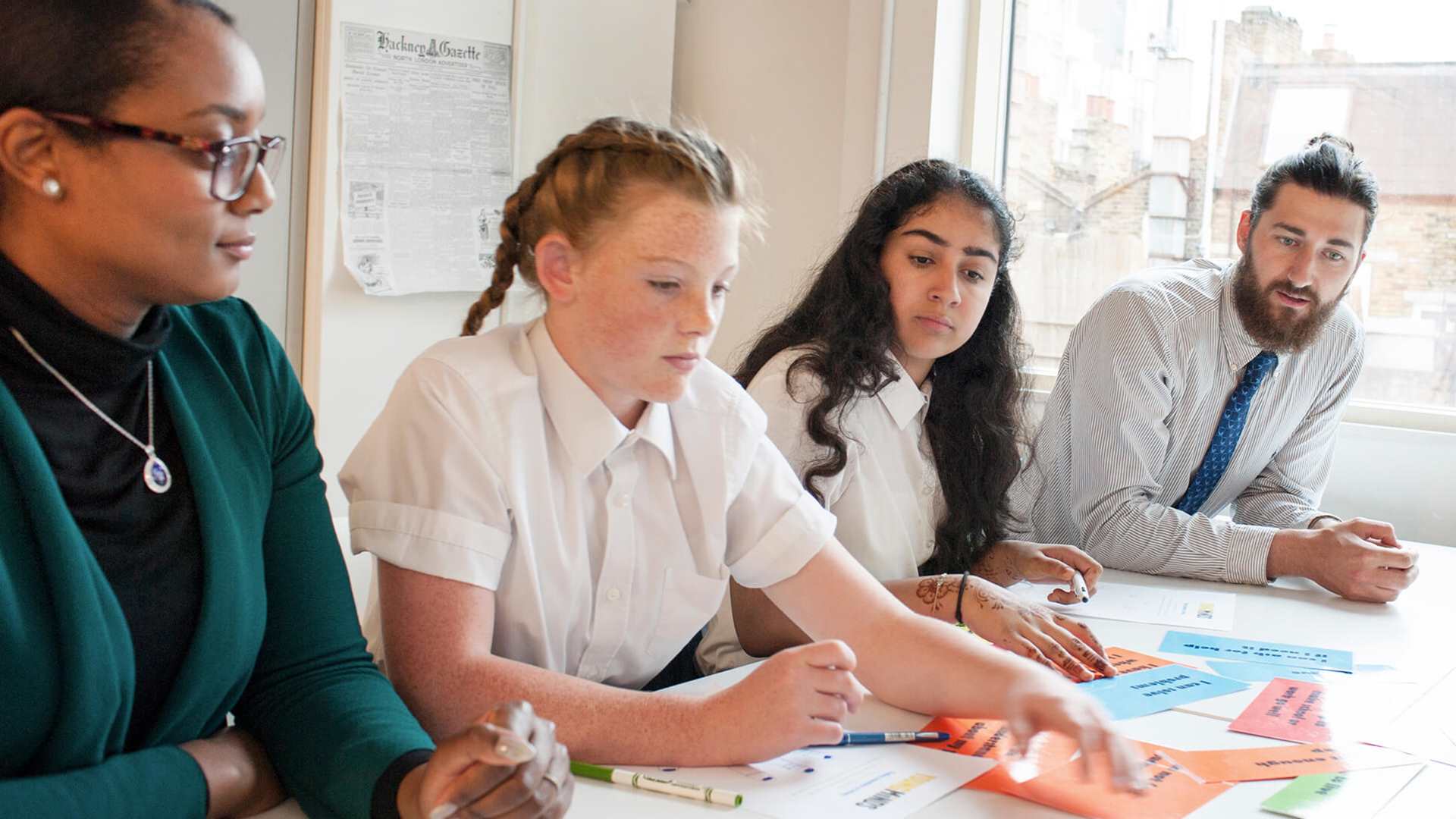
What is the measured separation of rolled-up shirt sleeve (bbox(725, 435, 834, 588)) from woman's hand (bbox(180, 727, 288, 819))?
553mm

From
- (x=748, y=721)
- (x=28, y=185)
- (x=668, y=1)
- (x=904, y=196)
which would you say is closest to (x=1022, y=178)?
(x=668, y=1)

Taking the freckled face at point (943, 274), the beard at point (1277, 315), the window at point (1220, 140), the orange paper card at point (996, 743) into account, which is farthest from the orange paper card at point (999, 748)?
the window at point (1220, 140)

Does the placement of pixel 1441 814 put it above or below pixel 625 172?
below

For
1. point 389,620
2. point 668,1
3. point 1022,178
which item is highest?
point 668,1

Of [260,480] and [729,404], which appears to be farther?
[729,404]

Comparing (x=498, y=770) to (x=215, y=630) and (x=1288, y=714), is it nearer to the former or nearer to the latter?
(x=215, y=630)

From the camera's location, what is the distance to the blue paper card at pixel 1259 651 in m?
1.64

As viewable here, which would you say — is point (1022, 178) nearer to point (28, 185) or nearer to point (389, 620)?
point (389, 620)

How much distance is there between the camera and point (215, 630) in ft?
3.43

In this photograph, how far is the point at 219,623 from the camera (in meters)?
1.05

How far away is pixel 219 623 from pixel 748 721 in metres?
0.45

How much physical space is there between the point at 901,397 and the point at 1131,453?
594 mm

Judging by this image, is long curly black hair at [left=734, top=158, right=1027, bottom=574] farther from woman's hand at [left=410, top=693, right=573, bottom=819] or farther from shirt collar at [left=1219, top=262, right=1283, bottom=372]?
woman's hand at [left=410, top=693, right=573, bottom=819]

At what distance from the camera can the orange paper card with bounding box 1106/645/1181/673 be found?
157cm
